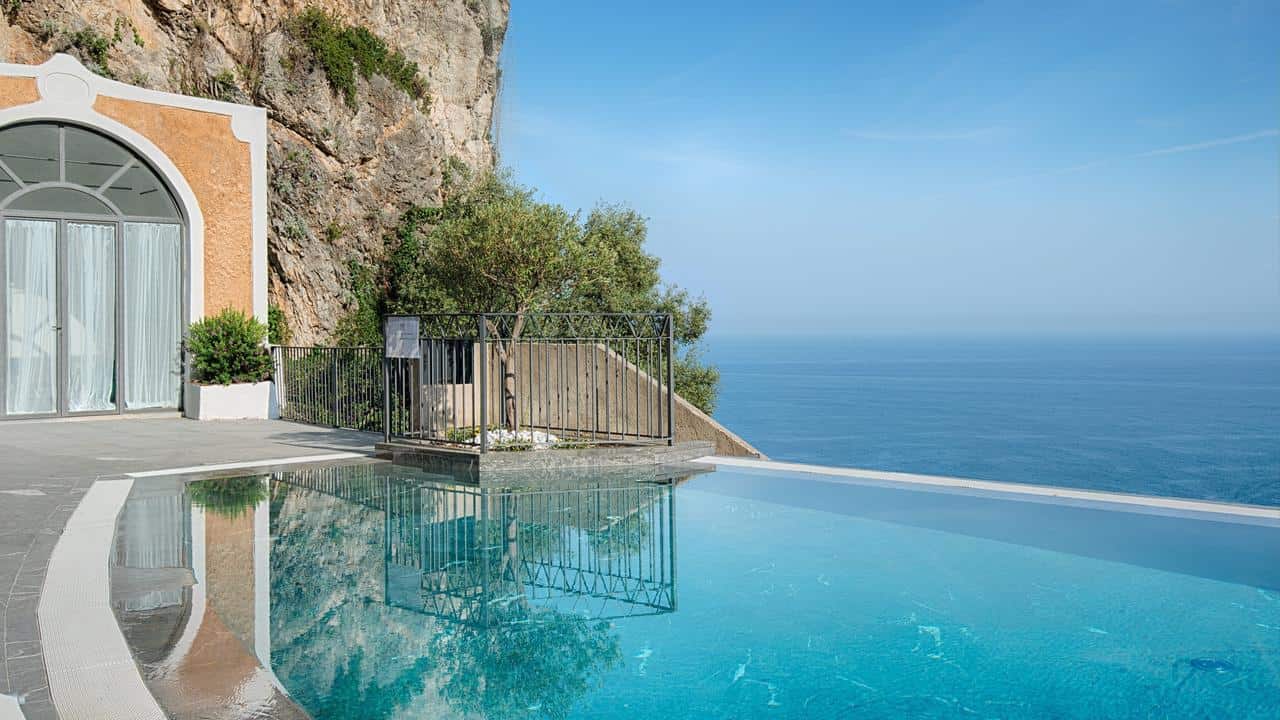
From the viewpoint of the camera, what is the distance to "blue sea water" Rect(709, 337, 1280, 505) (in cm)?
5959

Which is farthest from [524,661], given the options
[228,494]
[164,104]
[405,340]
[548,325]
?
[164,104]

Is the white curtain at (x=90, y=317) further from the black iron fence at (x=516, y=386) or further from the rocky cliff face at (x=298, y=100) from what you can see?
the rocky cliff face at (x=298, y=100)

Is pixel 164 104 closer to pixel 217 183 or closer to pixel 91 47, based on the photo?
pixel 217 183

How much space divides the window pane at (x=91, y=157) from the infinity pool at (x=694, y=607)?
28.2 feet

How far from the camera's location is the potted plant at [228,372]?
584 inches

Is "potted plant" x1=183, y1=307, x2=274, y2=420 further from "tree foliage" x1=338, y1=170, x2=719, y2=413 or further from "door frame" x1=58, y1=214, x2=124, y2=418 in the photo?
"tree foliage" x1=338, y1=170, x2=719, y2=413

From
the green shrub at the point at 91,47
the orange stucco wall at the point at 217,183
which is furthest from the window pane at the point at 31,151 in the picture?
the green shrub at the point at 91,47

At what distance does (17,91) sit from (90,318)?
11.4 ft

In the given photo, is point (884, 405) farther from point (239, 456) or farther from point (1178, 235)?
point (239, 456)

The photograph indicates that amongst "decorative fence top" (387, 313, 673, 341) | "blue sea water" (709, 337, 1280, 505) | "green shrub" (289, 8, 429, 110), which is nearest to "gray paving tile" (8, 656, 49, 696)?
"decorative fence top" (387, 313, 673, 341)

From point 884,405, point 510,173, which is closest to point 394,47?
point 510,173

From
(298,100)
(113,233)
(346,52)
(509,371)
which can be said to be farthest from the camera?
(346,52)

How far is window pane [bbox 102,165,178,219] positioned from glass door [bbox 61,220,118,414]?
46cm

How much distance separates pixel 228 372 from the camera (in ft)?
49.0
